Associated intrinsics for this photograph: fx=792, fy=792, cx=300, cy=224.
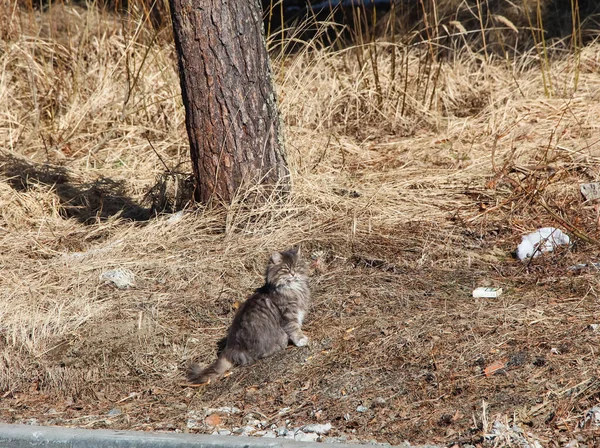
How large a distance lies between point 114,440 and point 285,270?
1.45 m

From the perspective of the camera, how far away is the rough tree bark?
17.3 feet

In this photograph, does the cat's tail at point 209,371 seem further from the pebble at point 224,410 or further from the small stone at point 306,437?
the small stone at point 306,437

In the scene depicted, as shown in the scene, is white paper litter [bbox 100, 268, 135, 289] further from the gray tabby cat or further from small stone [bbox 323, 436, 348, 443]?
small stone [bbox 323, 436, 348, 443]

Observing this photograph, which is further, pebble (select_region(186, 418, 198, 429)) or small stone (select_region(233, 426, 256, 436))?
pebble (select_region(186, 418, 198, 429))

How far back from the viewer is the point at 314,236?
5375mm

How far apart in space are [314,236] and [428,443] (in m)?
2.25

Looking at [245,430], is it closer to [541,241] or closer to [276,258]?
[276,258]

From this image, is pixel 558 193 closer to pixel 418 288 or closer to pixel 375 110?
pixel 418 288

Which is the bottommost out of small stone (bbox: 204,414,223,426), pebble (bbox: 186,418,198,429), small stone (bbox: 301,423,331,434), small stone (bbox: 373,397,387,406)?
pebble (bbox: 186,418,198,429)

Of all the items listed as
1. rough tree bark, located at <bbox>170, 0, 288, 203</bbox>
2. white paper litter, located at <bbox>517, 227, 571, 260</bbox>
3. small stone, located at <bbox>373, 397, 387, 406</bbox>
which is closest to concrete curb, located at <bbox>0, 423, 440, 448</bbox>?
small stone, located at <bbox>373, 397, 387, 406</bbox>

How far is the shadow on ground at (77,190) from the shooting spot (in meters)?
6.31

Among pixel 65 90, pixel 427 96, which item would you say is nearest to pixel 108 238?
pixel 65 90

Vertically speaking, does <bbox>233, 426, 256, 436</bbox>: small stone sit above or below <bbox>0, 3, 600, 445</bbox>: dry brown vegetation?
below

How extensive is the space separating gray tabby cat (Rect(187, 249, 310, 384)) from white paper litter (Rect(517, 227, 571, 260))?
1.45m
